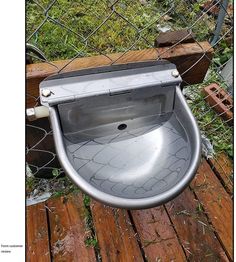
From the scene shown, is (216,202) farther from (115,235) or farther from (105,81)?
(105,81)

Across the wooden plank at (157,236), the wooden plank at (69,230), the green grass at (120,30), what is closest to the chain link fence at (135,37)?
the green grass at (120,30)

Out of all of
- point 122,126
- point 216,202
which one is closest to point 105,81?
point 122,126

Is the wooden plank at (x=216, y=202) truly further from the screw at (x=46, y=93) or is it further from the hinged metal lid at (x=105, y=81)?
the screw at (x=46, y=93)

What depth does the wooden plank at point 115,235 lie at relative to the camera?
1.11 m

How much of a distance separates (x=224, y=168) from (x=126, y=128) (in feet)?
2.05

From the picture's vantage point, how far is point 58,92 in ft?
2.72

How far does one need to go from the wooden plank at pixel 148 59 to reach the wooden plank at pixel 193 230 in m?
0.50

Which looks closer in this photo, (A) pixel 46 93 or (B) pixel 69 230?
(A) pixel 46 93

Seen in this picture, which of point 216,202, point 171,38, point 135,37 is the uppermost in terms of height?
point 171,38

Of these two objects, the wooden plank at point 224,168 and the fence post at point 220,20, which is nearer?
the wooden plank at point 224,168

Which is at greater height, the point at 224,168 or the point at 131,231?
the point at 224,168

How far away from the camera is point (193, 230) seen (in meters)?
1.18

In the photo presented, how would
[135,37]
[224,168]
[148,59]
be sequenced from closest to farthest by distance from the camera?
[148,59] < [224,168] < [135,37]

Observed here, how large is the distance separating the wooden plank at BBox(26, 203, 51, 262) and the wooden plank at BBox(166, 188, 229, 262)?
48cm
